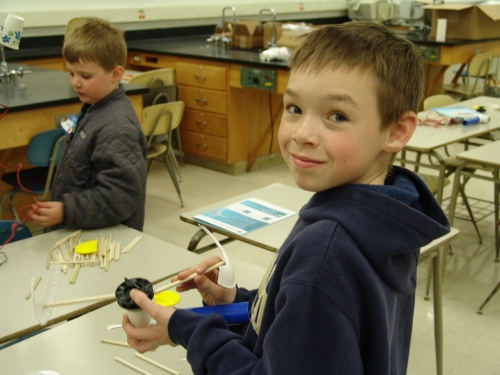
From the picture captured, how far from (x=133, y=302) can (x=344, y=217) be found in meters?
0.43

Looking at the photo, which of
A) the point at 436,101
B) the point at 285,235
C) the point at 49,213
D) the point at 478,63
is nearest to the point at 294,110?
the point at 285,235

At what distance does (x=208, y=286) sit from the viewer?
123 centimetres

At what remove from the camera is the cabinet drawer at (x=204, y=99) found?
4.76 meters

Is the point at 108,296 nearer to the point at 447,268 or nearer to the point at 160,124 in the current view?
the point at 447,268

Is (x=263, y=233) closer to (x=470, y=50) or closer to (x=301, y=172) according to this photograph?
(x=301, y=172)

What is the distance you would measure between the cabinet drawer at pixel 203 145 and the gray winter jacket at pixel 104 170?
2.76 meters

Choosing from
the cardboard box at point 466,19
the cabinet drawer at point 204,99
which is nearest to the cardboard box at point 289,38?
the cabinet drawer at point 204,99

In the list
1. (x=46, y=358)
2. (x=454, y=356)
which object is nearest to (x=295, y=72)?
(x=46, y=358)

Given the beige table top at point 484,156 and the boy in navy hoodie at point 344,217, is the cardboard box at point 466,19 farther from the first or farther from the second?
the boy in navy hoodie at point 344,217

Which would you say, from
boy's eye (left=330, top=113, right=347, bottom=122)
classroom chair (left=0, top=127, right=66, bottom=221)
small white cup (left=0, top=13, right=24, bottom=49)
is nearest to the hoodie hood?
boy's eye (left=330, top=113, right=347, bottom=122)

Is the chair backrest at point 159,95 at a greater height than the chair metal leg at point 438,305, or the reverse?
the chair backrest at point 159,95

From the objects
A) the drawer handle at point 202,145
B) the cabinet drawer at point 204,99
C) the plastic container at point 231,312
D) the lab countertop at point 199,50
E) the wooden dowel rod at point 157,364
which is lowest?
the drawer handle at point 202,145

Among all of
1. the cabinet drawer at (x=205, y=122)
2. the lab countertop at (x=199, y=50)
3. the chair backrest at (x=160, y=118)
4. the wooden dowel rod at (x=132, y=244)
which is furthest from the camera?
the cabinet drawer at (x=205, y=122)

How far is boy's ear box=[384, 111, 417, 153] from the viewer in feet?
2.95
